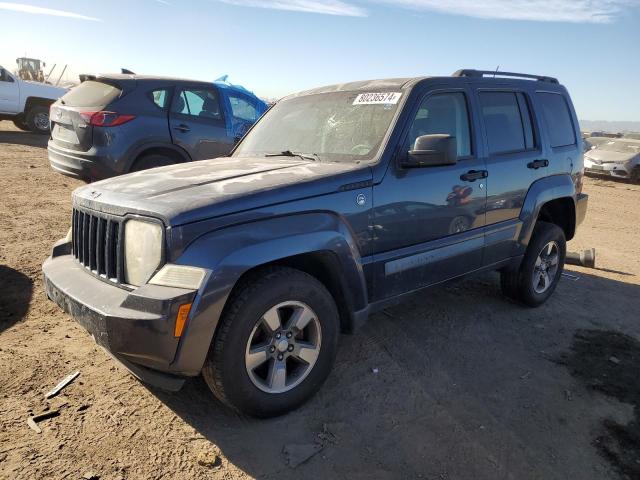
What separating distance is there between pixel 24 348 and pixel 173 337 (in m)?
1.68

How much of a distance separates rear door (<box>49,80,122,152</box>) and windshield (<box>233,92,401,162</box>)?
295 centimetres

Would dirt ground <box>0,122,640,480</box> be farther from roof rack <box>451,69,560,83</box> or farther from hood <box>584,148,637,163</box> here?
hood <box>584,148,637,163</box>

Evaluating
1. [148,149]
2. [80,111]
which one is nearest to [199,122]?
[148,149]

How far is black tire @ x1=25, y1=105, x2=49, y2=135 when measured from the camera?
15383 millimetres

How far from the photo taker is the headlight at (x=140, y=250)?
2.47 metres

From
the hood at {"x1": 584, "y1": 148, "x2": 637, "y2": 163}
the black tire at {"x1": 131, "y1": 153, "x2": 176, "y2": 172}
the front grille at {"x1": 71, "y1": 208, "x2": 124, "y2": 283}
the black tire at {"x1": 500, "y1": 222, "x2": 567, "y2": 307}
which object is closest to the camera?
the front grille at {"x1": 71, "y1": 208, "x2": 124, "y2": 283}

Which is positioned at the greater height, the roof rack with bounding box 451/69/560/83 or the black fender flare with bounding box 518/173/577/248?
the roof rack with bounding box 451/69/560/83

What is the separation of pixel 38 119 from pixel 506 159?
15743mm

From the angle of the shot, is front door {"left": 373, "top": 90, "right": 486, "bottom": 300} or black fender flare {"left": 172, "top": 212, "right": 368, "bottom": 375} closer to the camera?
black fender flare {"left": 172, "top": 212, "right": 368, "bottom": 375}

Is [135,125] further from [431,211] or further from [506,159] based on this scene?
[506,159]

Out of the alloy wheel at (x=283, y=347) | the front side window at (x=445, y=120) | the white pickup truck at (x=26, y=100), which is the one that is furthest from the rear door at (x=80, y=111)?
the white pickup truck at (x=26, y=100)

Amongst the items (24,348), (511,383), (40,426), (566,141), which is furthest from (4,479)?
(566,141)

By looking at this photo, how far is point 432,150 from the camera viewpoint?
3127 millimetres

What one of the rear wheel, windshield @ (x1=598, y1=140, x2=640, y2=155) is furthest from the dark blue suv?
windshield @ (x1=598, y1=140, x2=640, y2=155)
